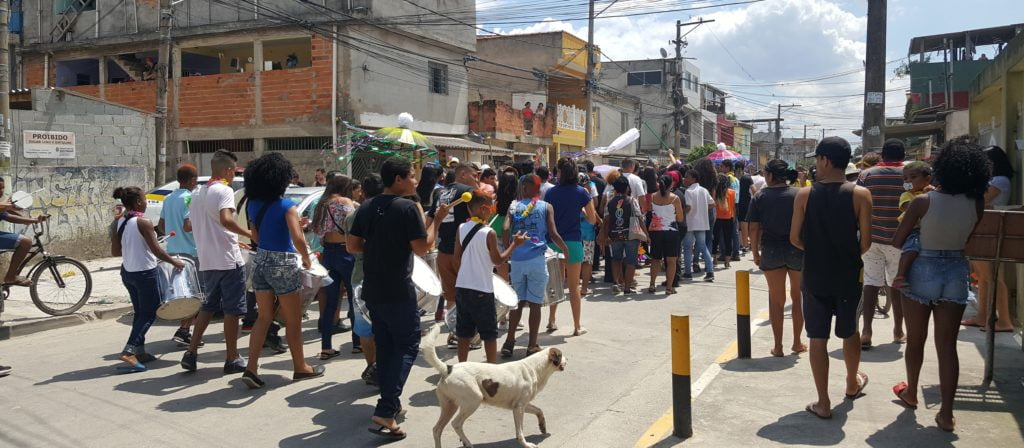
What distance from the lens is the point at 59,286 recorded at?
937 cm

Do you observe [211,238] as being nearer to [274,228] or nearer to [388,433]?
[274,228]

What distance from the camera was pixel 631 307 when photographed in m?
10.0

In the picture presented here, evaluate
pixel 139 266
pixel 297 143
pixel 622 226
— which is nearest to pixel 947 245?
pixel 622 226

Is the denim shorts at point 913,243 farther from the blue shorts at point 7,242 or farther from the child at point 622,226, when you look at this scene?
the blue shorts at point 7,242

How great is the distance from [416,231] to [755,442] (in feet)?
8.41

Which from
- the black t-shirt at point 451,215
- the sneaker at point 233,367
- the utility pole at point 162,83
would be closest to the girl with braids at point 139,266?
the sneaker at point 233,367

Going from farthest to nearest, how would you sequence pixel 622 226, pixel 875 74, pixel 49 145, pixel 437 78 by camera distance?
pixel 437 78 < pixel 49 145 < pixel 875 74 < pixel 622 226

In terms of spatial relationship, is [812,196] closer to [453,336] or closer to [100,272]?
[453,336]

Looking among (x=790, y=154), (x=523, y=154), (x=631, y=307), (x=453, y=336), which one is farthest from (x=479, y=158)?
(x=790, y=154)

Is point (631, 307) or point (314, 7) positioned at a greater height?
point (314, 7)

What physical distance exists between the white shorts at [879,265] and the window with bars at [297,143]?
17353mm

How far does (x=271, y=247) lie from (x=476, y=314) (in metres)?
1.74

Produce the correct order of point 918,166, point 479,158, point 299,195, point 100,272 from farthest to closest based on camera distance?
point 479,158 < point 100,272 < point 299,195 < point 918,166

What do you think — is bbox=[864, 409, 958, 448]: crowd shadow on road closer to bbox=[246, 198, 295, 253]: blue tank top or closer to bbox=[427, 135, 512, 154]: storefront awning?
bbox=[246, 198, 295, 253]: blue tank top
